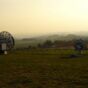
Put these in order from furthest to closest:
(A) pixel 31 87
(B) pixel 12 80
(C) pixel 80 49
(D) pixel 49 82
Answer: (C) pixel 80 49 → (B) pixel 12 80 → (D) pixel 49 82 → (A) pixel 31 87

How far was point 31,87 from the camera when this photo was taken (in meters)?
19.2

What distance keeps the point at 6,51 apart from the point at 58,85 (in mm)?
57500

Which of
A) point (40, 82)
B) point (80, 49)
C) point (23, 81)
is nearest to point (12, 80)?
point (23, 81)

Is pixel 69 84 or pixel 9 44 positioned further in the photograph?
pixel 9 44

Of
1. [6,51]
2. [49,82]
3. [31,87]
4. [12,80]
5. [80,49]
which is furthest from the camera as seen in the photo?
[6,51]

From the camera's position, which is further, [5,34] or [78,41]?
[5,34]

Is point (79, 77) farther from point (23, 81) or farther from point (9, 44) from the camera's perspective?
point (9, 44)

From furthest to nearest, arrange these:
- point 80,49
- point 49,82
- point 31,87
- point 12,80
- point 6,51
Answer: point 6,51 < point 80,49 < point 12,80 < point 49,82 < point 31,87

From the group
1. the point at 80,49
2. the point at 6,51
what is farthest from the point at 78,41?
the point at 6,51

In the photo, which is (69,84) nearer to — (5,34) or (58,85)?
(58,85)

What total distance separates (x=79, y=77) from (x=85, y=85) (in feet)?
12.7

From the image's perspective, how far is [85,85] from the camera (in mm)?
19562

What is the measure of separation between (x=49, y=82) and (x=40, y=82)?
0.65 metres

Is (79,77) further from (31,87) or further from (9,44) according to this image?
(9,44)
